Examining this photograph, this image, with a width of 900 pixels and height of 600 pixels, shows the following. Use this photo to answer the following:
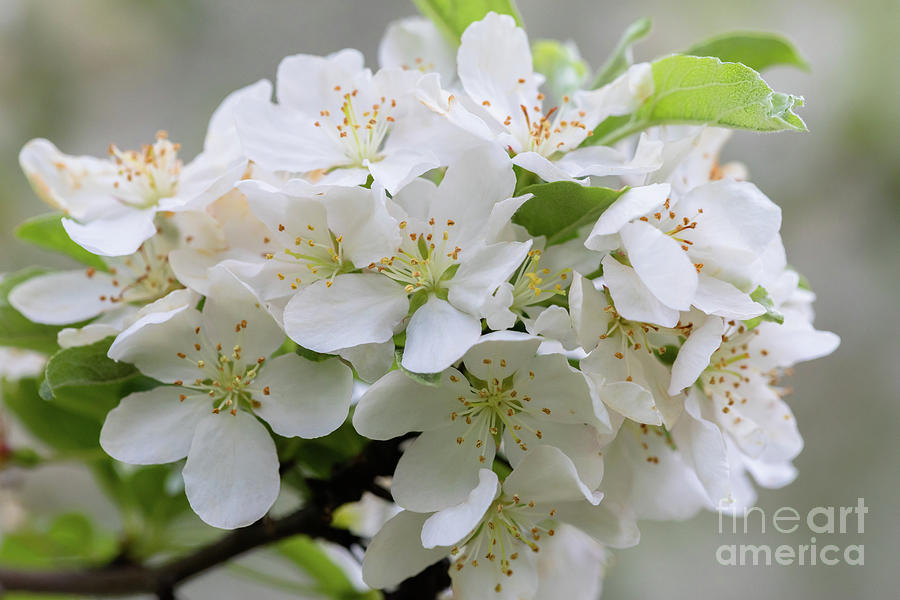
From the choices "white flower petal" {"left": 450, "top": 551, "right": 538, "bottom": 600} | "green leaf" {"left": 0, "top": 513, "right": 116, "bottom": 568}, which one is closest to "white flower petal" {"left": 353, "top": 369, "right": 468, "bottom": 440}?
"white flower petal" {"left": 450, "top": 551, "right": 538, "bottom": 600}

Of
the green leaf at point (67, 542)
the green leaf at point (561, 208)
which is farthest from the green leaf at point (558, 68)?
the green leaf at point (67, 542)

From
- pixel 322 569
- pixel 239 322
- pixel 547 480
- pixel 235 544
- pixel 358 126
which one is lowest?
pixel 322 569

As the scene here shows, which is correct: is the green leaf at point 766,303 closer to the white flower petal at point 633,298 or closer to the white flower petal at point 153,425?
the white flower petal at point 633,298

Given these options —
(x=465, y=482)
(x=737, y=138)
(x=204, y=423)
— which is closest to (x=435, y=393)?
(x=465, y=482)

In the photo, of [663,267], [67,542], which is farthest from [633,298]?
[67,542]

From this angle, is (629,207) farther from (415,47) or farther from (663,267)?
(415,47)

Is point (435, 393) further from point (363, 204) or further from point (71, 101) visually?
point (71, 101)

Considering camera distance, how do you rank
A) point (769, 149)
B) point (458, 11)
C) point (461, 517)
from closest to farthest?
point (461, 517)
point (458, 11)
point (769, 149)
